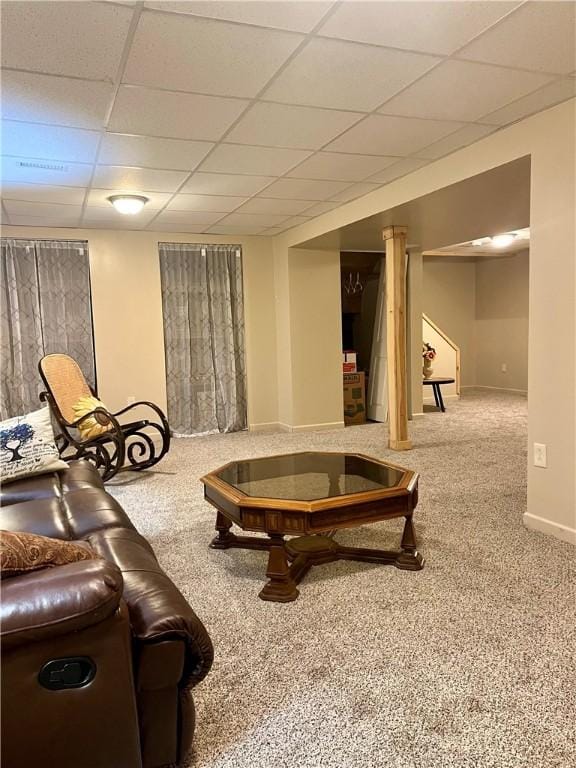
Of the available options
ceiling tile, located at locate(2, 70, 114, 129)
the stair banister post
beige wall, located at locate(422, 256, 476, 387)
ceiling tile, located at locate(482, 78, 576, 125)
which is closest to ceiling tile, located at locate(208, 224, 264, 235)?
the stair banister post

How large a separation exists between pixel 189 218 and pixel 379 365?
3099 millimetres

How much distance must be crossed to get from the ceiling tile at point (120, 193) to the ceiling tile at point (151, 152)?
27.3 inches

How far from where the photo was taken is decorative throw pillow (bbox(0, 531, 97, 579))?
1.21 metres

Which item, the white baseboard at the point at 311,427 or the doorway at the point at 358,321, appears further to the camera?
the doorway at the point at 358,321

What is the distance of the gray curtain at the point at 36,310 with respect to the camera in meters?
5.37

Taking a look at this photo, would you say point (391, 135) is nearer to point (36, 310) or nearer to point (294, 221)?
point (294, 221)

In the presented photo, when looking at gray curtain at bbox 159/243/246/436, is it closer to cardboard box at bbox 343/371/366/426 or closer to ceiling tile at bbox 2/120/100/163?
cardboard box at bbox 343/371/366/426

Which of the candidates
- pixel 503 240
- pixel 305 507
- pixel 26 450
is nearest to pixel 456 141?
pixel 305 507

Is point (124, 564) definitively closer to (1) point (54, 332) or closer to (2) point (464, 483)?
(2) point (464, 483)

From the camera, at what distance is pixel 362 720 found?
161cm

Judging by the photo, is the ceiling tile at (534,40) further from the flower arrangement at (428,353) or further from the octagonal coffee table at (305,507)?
the flower arrangement at (428,353)

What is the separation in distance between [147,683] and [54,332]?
4.93 metres

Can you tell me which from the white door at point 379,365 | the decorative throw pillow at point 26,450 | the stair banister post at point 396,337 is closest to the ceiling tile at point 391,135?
the stair banister post at point 396,337

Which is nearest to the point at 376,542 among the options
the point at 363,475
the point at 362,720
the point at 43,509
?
the point at 363,475
